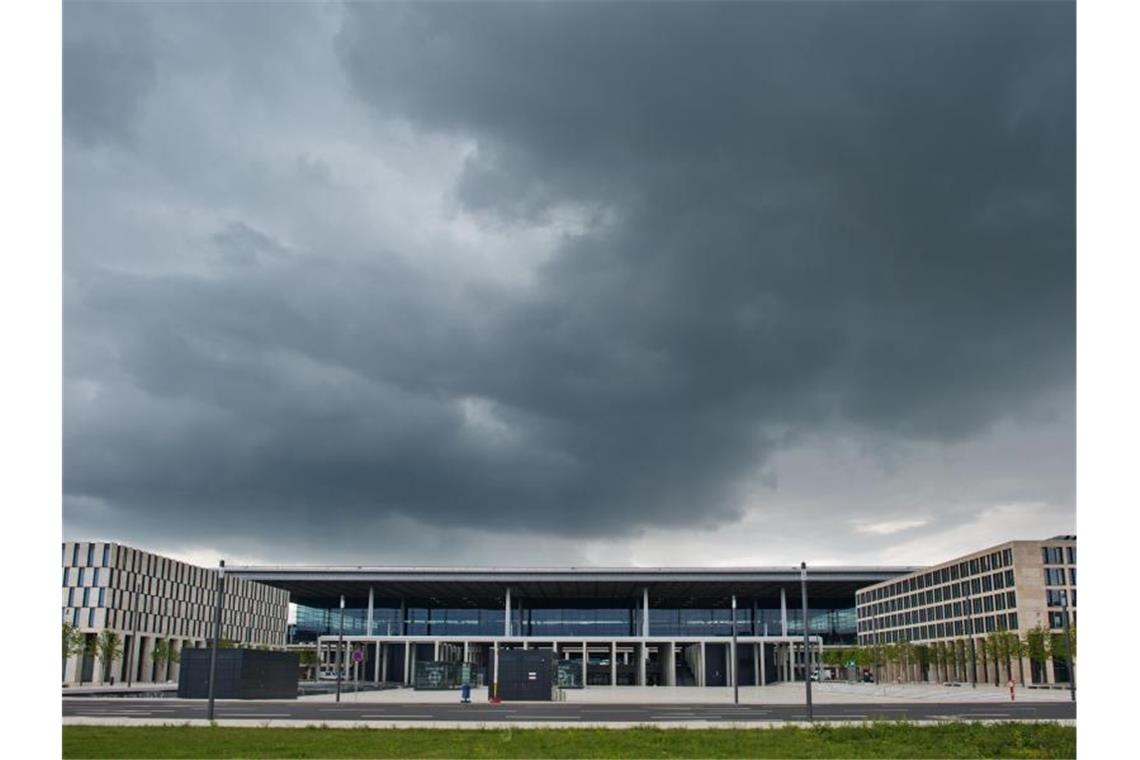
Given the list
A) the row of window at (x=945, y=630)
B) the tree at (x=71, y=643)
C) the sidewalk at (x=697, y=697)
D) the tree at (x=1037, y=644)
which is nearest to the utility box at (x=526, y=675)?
the sidewalk at (x=697, y=697)

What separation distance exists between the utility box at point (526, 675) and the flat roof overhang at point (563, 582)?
65.0 meters

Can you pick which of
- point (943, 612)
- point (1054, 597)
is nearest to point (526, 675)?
point (1054, 597)

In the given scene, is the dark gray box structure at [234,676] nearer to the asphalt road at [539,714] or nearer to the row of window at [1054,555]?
the asphalt road at [539,714]

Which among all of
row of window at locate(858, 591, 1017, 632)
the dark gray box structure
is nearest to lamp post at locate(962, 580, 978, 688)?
row of window at locate(858, 591, 1017, 632)

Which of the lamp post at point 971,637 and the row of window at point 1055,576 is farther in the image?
the lamp post at point 971,637

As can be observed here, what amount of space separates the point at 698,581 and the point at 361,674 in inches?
1828

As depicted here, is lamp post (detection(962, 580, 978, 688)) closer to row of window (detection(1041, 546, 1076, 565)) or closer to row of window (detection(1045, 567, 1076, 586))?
row of window (detection(1045, 567, 1076, 586))

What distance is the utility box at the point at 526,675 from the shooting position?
61.2 m

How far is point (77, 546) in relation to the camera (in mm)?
104750

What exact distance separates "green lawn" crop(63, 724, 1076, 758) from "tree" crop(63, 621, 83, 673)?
68.5m

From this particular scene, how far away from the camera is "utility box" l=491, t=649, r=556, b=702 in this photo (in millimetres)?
61156
